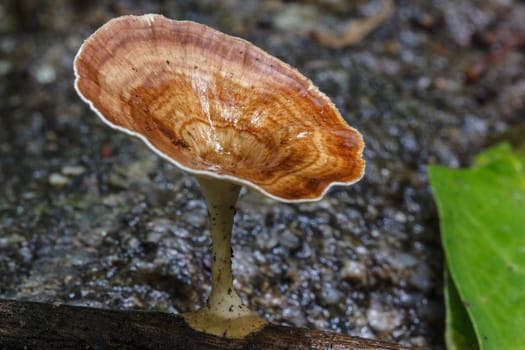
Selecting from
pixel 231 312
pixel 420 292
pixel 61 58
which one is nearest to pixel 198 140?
pixel 231 312

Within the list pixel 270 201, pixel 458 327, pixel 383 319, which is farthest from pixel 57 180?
pixel 458 327

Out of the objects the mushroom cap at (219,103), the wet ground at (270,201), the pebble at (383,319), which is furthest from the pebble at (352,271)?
the mushroom cap at (219,103)

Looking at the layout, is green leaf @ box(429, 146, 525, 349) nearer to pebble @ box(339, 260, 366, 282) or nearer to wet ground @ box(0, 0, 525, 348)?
wet ground @ box(0, 0, 525, 348)

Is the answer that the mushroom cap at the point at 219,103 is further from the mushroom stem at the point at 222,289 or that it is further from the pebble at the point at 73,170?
the pebble at the point at 73,170

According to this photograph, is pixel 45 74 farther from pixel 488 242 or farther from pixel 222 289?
pixel 488 242

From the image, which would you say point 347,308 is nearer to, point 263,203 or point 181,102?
point 263,203

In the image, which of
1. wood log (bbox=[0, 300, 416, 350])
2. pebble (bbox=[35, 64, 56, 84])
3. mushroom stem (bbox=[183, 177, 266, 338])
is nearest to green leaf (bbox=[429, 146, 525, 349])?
wood log (bbox=[0, 300, 416, 350])
